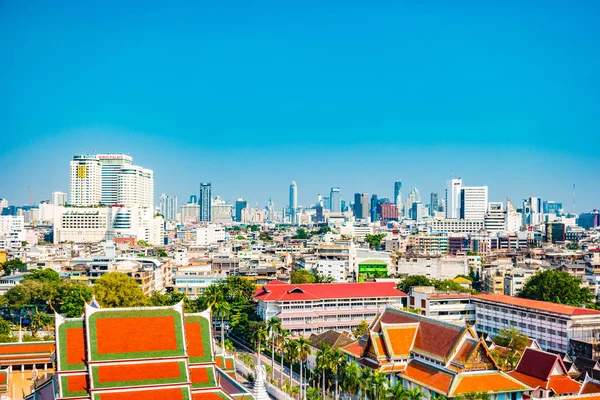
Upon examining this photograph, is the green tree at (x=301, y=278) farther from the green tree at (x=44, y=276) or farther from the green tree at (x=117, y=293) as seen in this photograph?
the green tree at (x=44, y=276)

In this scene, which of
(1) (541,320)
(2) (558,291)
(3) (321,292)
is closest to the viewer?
(1) (541,320)

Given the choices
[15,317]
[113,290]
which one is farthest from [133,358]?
[15,317]

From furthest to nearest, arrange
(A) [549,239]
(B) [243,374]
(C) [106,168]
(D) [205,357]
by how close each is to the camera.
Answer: (C) [106,168]
(A) [549,239]
(B) [243,374]
(D) [205,357]

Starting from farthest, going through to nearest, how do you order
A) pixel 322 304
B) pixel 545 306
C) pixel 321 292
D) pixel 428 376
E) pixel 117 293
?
1. pixel 321 292
2. pixel 322 304
3. pixel 117 293
4. pixel 545 306
5. pixel 428 376

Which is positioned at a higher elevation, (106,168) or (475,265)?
(106,168)

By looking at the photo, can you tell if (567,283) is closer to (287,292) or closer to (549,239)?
(287,292)

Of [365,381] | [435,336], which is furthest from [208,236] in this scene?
[365,381]

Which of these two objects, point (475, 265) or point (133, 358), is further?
point (475, 265)

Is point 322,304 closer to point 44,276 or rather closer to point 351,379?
point 351,379
